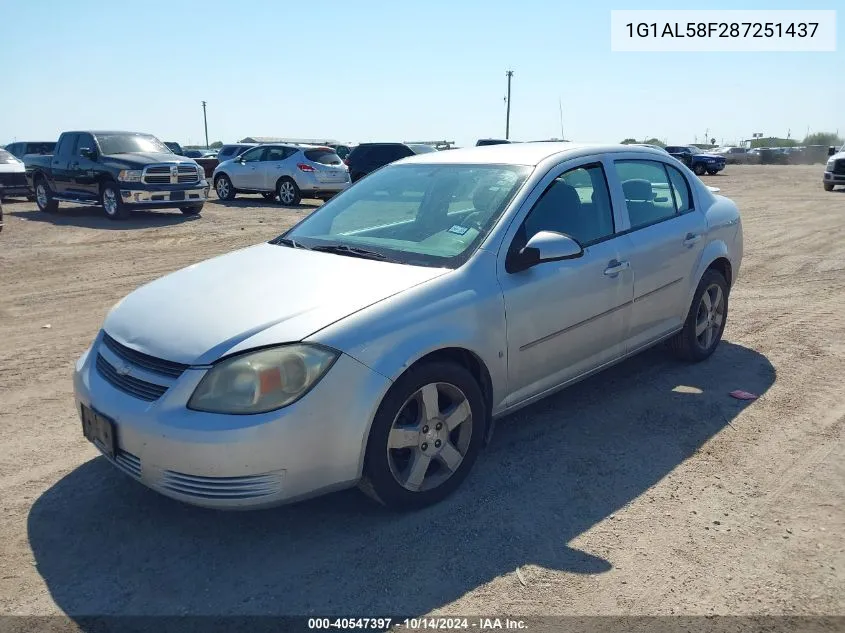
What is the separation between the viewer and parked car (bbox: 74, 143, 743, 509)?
301cm

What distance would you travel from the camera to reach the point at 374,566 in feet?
10.1

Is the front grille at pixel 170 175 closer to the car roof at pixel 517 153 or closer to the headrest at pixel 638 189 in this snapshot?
the car roof at pixel 517 153

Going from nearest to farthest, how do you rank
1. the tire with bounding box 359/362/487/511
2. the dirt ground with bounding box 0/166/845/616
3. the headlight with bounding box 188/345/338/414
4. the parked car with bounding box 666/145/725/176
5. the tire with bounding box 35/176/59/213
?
the dirt ground with bounding box 0/166/845/616 → the headlight with bounding box 188/345/338/414 → the tire with bounding box 359/362/487/511 → the tire with bounding box 35/176/59/213 → the parked car with bounding box 666/145/725/176

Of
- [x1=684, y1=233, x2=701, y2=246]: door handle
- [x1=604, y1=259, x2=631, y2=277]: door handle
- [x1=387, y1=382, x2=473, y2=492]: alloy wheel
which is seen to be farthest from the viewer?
[x1=684, y1=233, x2=701, y2=246]: door handle

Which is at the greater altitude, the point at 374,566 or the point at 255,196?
the point at 255,196

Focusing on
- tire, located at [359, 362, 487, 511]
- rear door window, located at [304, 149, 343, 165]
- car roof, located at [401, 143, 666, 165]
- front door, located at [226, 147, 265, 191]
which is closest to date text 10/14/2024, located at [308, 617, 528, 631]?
tire, located at [359, 362, 487, 511]

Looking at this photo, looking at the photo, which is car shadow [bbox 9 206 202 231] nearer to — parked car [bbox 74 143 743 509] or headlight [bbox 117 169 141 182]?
headlight [bbox 117 169 141 182]

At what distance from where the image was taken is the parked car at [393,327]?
3.01 meters

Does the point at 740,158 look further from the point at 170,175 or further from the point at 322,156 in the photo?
the point at 170,175

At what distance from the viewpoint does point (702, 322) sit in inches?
220

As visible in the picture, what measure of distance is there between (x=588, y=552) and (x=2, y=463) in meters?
3.16

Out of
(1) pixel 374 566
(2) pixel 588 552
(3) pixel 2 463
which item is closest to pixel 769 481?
(2) pixel 588 552

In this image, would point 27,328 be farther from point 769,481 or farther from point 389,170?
point 769,481

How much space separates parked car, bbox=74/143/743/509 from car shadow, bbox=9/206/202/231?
11.0 meters
